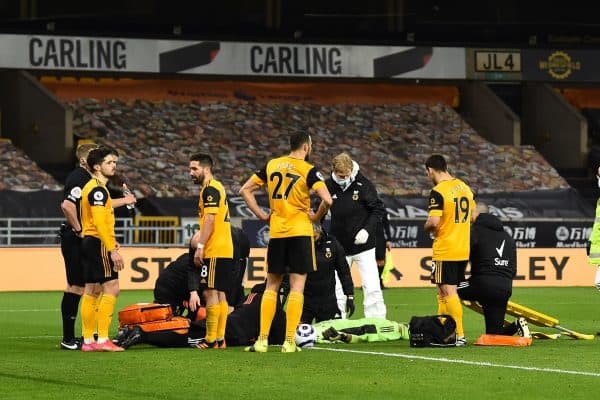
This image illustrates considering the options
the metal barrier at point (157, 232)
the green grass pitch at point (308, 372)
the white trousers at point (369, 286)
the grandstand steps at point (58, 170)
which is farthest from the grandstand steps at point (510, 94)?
the green grass pitch at point (308, 372)

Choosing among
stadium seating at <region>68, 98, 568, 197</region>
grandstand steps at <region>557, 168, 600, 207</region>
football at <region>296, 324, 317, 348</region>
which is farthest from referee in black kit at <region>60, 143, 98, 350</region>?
grandstand steps at <region>557, 168, 600, 207</region>

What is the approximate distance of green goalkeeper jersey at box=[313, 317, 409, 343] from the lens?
16.4 metres

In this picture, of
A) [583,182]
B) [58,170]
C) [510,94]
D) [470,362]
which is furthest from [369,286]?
[510,94]

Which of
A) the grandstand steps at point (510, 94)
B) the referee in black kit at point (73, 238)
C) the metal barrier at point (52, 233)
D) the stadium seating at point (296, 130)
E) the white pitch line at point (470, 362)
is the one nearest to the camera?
the white pitch line at point (470, 362)

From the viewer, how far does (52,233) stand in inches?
1367

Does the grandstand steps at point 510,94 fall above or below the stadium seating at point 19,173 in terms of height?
above

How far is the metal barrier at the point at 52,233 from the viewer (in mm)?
33031

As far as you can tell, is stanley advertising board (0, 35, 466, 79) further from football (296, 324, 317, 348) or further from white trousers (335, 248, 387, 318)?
football (296, 324, 317, 348)

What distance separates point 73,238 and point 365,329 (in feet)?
11.1

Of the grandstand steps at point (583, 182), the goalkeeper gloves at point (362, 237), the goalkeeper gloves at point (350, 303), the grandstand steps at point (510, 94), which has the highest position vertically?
the grandstand steps at point (510, 94)

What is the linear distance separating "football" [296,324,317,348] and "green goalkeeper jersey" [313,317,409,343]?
77 cm

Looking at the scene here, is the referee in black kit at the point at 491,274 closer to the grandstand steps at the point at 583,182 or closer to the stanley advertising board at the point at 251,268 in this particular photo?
the stanley advertising board at the point at 251,268

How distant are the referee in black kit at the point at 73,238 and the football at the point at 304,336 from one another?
2171mm

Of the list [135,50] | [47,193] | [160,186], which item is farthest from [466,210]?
[135,50]
